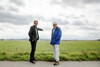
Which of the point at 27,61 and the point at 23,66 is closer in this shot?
the point at 23,66

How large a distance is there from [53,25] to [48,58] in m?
1.67

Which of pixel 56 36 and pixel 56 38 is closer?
pixel 56 38

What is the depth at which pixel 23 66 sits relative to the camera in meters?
5.52

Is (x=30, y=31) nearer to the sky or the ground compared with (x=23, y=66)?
nearer to the sky

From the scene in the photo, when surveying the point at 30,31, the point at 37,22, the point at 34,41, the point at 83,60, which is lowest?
the point at 83,60

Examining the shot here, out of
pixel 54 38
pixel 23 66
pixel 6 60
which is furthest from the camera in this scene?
pixel 6 60

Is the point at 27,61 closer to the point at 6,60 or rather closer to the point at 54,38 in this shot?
the point at 6,60

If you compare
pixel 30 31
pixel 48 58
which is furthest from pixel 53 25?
pixel 48 58

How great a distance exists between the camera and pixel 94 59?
6848 mm

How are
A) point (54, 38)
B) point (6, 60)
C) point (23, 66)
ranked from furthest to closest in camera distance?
point (6, 60) < point (54, 38) < point (23, 66)

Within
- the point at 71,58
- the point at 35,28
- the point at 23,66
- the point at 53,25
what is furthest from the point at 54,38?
the point at 23,66

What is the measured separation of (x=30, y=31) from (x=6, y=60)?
1942mm

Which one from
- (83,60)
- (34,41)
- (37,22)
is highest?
(37,22)

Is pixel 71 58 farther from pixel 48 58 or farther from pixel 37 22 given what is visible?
pixel 37 22
